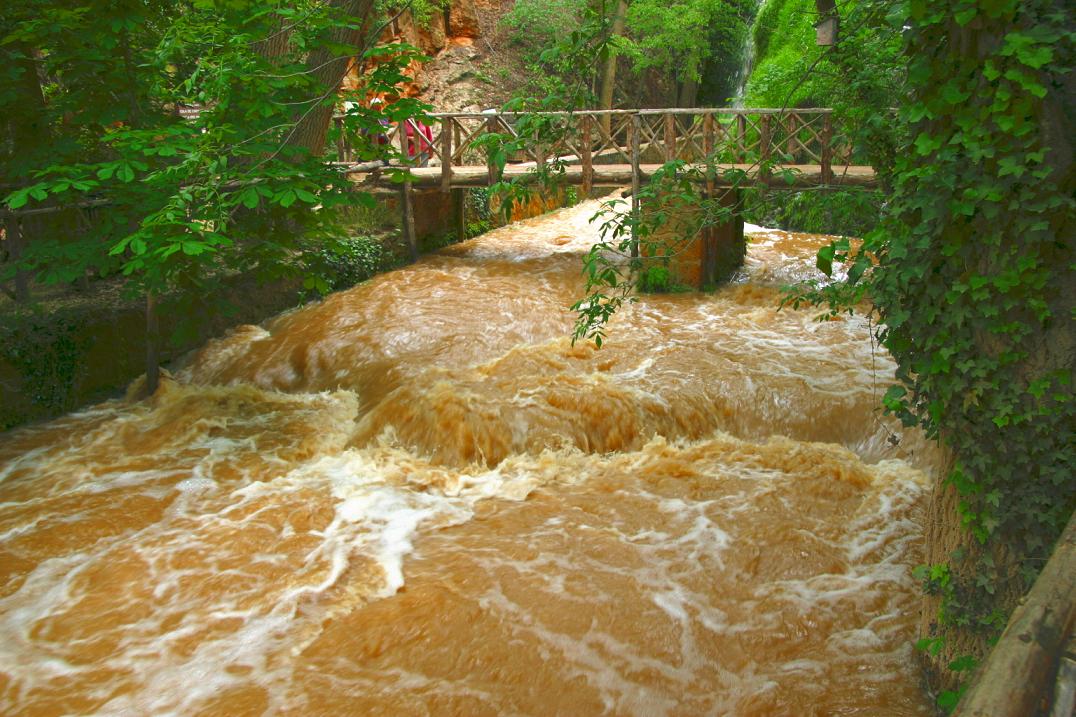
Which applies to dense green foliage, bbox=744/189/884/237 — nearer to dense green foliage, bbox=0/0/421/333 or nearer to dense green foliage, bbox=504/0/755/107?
dense green foliage, bbox=0/0/421/333

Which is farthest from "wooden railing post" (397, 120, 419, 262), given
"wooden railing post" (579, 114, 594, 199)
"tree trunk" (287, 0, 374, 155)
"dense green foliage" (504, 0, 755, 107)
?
"dense green foliage" (504, 0, 755, 107)

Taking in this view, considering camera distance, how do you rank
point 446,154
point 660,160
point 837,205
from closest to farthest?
point 837,205 → point 446,154 → point 660,160

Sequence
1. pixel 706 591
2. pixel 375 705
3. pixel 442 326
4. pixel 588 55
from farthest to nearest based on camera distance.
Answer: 1. pixel 442 326
2. pixel 706 591
3. pixel 375 705
4. pixel 588 55

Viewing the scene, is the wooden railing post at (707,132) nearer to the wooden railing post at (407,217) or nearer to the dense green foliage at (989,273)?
the wooden railing post at (407,217)

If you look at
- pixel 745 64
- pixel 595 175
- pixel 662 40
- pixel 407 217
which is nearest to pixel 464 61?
pixel 662 40

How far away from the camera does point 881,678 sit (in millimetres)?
3826

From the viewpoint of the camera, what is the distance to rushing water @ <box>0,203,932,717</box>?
3971 mm

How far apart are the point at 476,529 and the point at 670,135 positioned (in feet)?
22.3

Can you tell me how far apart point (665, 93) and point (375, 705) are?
21.4m

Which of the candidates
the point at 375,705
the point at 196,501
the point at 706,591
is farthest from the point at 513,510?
the point at 196,501

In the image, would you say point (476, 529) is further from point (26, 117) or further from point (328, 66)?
point (26, 117)

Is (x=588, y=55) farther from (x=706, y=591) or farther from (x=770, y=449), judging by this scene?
(x=770, y=449)

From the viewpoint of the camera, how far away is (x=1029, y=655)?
5.77 ft

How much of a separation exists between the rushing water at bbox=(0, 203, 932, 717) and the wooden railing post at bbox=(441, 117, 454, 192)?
3.20 metres
